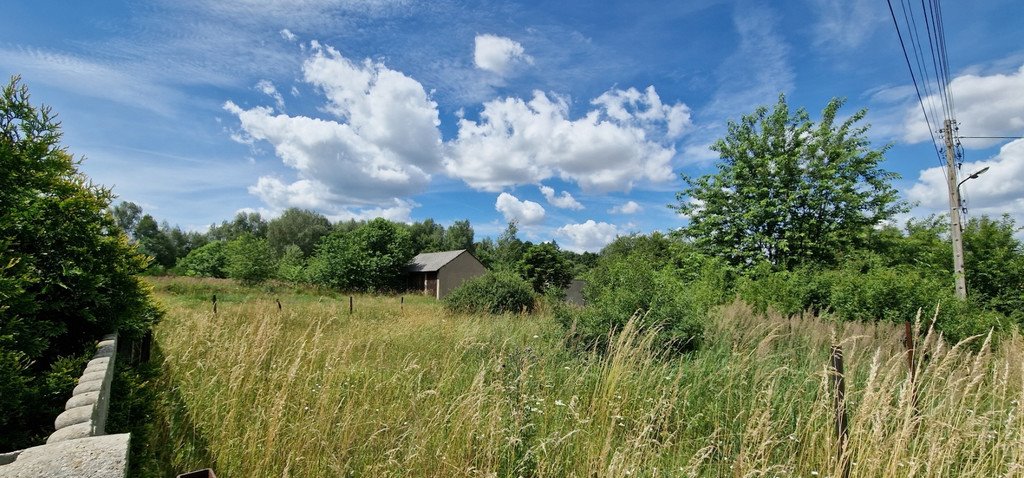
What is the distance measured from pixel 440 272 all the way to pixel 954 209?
29.7 metres

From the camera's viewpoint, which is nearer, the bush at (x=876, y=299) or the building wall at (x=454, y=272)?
the bush at (x=876, y=299)

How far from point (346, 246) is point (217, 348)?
32.3 metres

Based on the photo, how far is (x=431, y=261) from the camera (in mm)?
37406

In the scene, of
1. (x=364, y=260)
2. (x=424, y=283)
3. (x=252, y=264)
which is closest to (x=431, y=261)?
(x=424, y=283)

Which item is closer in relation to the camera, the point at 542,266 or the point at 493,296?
the point at 493,296

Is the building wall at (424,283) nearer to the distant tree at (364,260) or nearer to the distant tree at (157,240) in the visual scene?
the distant tree at (364,260)

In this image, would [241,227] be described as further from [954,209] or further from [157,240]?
[954,209]

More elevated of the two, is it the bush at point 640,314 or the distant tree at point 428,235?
the distant tree at point 428,235

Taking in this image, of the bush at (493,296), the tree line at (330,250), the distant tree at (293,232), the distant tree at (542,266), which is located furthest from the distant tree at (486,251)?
the bush at (493,296)

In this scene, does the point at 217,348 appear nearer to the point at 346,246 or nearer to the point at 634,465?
the point at 634,465

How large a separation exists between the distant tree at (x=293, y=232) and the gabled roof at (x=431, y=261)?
2402 centimetres

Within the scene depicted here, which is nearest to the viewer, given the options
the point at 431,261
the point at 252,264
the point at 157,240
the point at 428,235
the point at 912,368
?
the point at 912,368

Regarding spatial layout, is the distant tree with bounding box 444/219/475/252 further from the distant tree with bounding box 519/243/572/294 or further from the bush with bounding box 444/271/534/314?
the bush with bounding box 444/271/534/314

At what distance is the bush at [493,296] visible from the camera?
14.6m
